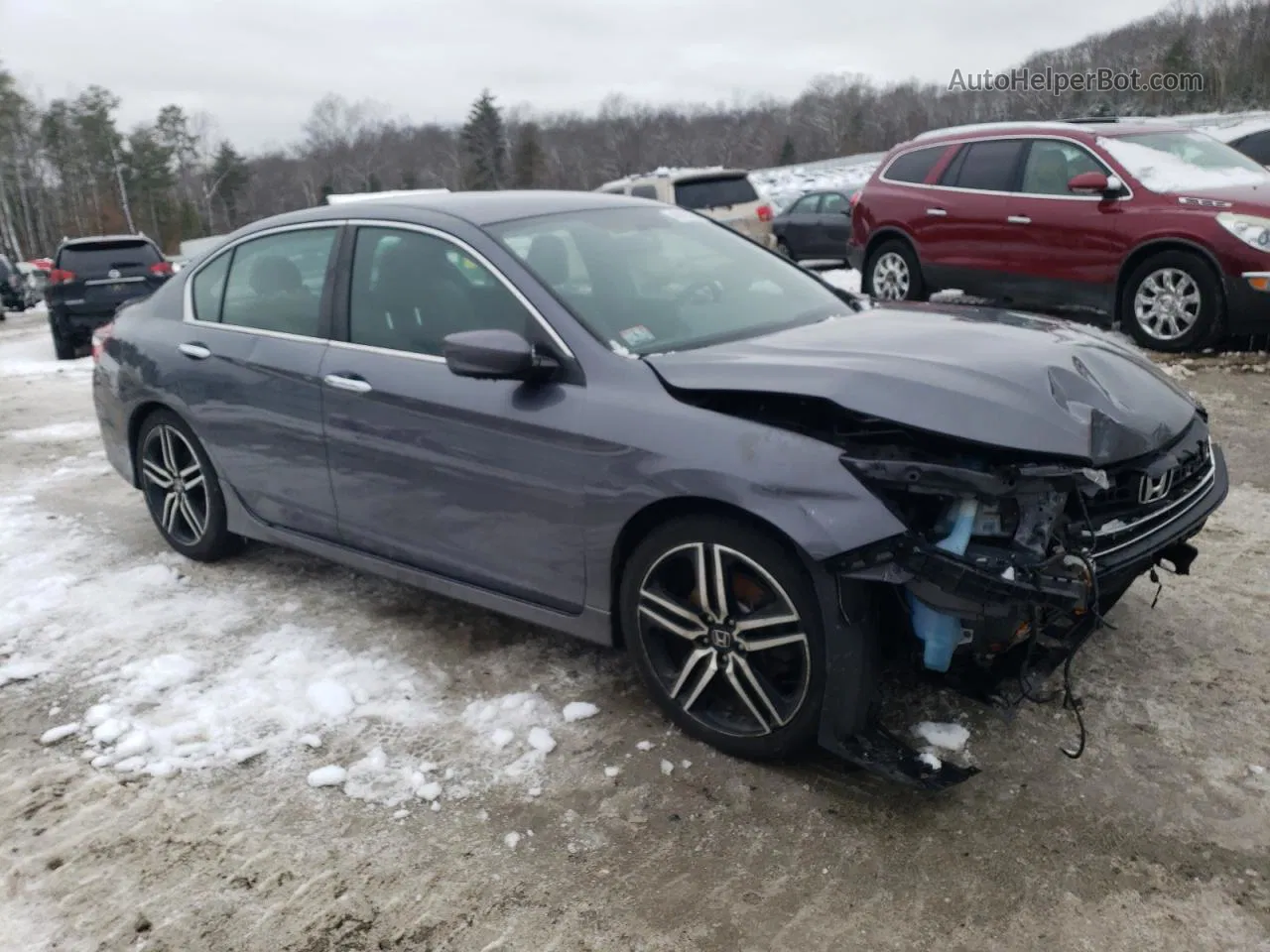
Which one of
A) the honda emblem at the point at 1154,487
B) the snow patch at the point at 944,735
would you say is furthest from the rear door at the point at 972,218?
the snow patch at the point at 944,735

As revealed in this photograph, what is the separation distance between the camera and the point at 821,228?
1691cm

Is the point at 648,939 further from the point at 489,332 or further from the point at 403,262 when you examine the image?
the point at 403,262

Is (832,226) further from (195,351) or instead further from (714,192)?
(195,351)

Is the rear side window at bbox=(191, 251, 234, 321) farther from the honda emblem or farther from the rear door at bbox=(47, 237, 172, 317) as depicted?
the rear door at bbox=(47, 237, 172, 317)

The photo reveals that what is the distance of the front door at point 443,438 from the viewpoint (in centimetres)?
334

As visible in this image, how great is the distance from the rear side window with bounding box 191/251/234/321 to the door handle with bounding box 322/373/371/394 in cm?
105

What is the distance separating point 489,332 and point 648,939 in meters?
1.81

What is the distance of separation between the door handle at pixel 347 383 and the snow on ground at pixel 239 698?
980mm

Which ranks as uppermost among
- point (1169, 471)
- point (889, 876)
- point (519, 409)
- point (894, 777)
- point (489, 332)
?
point (489, 332)

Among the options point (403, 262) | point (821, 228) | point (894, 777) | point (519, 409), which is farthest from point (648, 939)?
point (821, 228)

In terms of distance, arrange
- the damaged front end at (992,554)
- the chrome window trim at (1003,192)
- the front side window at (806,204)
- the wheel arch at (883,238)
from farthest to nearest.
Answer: the front side window at (806,204)
the wheel arch at (883,238)
the chrome window trim at (1003,192)
the damaged front end at (992,554)

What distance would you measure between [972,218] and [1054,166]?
0.78 metres

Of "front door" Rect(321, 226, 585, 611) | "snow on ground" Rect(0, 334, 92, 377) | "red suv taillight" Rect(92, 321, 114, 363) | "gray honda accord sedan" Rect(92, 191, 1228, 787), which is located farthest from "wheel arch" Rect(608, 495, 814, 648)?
"snow on ground" Rect(0, 334, 92, 377)

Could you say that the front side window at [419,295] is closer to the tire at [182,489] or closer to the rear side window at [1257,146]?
the tire at [182,489]
